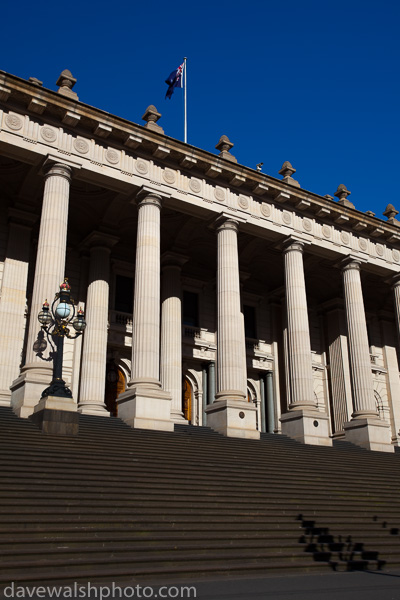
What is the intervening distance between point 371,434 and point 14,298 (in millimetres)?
15971

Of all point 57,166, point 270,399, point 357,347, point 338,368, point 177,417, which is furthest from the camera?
point 338,368

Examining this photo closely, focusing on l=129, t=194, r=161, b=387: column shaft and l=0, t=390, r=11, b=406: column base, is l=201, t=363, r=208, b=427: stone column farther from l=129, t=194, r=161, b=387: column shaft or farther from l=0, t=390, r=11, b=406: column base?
l=0, t=390, r=11, b=406: column base

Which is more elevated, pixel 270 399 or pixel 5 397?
pixel 270 399

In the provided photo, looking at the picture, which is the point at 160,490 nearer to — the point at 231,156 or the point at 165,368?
the point at 165,368

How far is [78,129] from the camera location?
70.6ft

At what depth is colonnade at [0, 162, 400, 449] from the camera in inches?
756

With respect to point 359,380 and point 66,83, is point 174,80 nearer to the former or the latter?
point 66,83

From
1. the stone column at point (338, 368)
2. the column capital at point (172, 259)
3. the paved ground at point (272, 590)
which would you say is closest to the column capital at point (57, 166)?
the column capital at point (172, 259)

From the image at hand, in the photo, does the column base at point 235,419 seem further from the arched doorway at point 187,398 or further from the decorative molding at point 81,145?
the decorative molding at point 81,145

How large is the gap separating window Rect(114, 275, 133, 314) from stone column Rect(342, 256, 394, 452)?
10598 mm

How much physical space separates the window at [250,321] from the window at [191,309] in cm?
326

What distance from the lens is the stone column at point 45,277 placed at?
17.6 metres

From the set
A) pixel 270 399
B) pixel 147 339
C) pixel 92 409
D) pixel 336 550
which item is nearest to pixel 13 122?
pixel 147 339

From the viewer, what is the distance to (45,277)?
19016mm
